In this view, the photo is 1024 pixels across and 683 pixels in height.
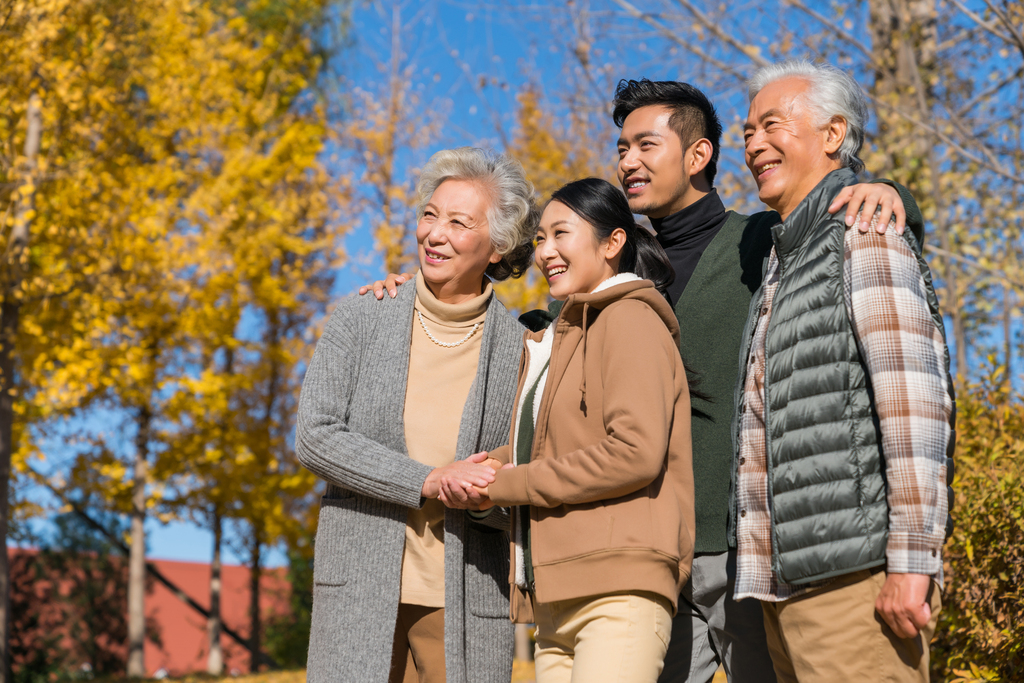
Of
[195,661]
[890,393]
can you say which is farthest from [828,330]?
[195,661]

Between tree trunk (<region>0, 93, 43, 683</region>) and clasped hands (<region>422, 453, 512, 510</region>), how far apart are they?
236 inches

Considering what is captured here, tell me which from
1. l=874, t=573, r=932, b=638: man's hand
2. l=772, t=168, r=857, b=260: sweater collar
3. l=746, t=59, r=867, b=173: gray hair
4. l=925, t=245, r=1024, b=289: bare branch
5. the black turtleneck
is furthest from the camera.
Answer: l=925, t=245, r=1024, b=289: bare branch

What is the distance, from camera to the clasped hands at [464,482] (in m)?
2.37

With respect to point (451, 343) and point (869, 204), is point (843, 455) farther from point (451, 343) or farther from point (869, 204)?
point (451, 343)

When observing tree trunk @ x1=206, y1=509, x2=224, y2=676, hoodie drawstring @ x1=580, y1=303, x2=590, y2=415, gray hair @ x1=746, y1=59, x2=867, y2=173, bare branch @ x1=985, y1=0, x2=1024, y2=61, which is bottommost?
tree trunk @ x1=206, y1=509, x2=224, y2=676

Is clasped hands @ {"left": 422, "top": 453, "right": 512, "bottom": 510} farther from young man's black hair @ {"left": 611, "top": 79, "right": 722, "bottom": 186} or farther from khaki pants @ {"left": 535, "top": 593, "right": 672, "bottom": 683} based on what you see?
young man's black hair @ {"left": 611, "top": 79, "right": 722, "bottom": 186}

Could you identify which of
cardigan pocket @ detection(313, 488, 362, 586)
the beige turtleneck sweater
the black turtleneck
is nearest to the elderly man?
the black turtleneck

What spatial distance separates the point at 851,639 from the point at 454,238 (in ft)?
5.53

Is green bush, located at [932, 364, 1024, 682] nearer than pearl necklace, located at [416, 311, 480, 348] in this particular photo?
No

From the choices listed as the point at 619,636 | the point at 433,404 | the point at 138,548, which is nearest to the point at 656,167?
the point at 433,404

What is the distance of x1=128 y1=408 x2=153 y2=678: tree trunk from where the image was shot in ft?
32.1

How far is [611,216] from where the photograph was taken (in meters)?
2.46

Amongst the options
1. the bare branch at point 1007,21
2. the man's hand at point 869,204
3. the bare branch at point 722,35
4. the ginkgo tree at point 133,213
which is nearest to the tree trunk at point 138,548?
the ginkgo tree at point 133,213

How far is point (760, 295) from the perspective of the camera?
2.33 meters
